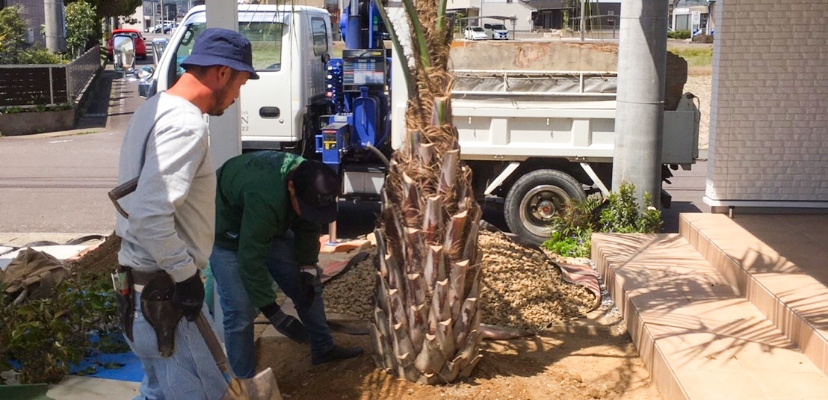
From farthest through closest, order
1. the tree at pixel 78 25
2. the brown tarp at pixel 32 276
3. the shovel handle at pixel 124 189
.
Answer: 1. the tree at pixel 78 25
2. the brown tarp at pixel 32 276
3. the shovel handle at pixel 124 189

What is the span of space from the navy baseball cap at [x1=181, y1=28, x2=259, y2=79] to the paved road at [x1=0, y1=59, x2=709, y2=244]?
6.40 metres

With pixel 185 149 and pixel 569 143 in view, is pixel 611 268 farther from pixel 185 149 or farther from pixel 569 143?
pixel 185 149

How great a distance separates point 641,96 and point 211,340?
5.65 m

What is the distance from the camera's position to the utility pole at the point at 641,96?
810 cm

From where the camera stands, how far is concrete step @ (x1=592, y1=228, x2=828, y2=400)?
4625 mm

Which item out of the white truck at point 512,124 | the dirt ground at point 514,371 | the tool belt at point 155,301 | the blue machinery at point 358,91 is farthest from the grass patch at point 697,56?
the tool belt at point 155,301

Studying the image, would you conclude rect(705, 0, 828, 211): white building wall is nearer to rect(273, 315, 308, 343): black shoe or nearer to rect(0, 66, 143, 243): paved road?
rect(273, 315, 308, 343): black shoe

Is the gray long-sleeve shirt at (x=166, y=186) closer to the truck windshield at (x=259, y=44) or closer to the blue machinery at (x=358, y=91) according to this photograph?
the blue machinery at (x=358, y=91)

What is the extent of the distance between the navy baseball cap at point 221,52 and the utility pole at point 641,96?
17.3ft

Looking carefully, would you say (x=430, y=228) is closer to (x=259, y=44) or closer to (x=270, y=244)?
(x=270, y=244)

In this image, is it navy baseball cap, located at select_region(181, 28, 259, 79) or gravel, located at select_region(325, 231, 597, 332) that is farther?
gravel, located at select_region(325, 231, 597, 332)

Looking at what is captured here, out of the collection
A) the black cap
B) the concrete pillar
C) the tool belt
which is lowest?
the tool belt

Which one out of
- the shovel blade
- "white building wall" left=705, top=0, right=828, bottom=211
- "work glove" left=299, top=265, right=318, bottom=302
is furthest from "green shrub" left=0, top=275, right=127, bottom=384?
"white building wall" left=705, top=0, right=828, bottom=211

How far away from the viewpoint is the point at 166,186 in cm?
323
